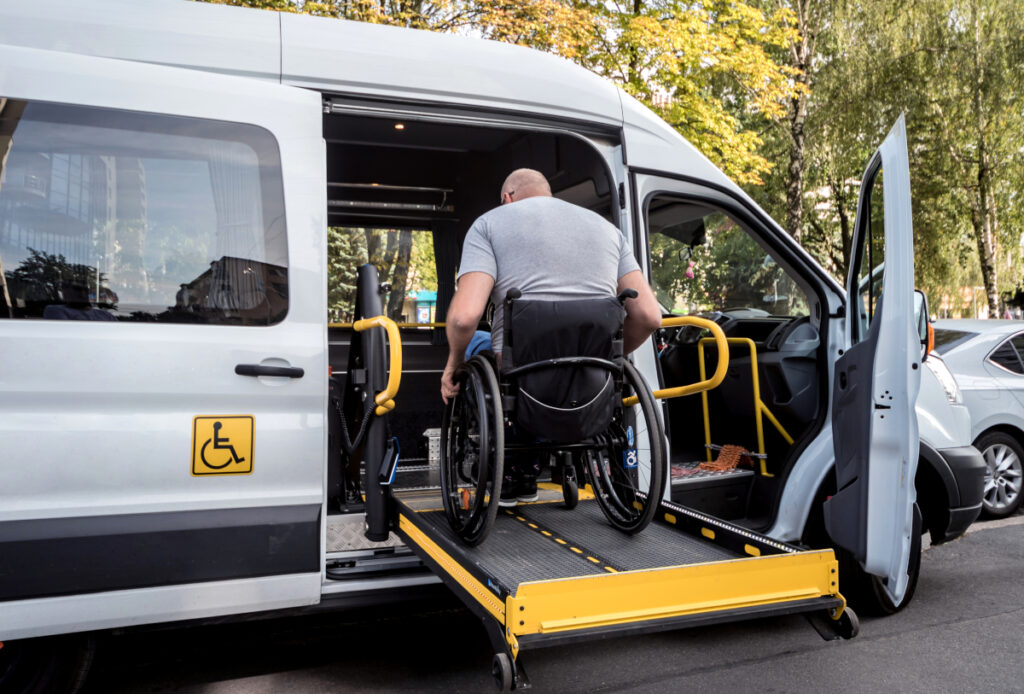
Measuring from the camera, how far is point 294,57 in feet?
10.7

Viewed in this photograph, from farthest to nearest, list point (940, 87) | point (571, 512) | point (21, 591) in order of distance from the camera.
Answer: point (940, 87)
point (571, 512)
point (21, 591)

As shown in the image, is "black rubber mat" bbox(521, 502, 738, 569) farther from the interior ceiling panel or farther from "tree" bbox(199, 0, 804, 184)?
"tree" bbox(199, 0, 804, 184)

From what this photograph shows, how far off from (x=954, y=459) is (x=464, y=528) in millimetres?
2621

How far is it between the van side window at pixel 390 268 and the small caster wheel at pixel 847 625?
4319 millimetres

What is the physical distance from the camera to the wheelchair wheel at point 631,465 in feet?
10.0

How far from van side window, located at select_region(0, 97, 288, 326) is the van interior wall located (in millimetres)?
2001

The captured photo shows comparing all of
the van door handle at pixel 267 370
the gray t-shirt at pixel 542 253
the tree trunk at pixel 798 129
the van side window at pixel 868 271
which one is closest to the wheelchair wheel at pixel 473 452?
the gray t-shirt at pixel 542 253

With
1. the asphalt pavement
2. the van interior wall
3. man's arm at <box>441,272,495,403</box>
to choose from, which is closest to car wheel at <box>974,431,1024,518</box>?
the asphalt pavement

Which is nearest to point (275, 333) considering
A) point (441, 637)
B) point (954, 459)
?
point (441, 637)

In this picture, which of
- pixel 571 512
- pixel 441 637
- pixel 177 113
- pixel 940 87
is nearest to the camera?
pixel 177 113

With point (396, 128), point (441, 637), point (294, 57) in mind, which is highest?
point (396, 128)

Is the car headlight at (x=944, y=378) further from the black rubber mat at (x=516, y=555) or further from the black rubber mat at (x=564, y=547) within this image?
the black rubber mat at (x=516, y=555)

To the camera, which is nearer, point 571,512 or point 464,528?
point 464,528

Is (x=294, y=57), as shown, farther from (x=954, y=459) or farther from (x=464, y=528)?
(x=954, y=459)
